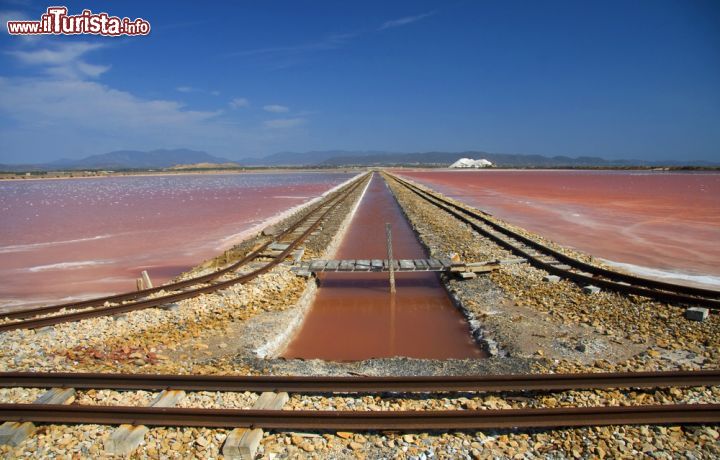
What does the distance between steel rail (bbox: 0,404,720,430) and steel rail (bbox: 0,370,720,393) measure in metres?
0.57

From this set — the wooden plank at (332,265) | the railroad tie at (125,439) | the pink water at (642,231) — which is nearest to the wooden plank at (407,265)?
the wooden plank at (332,265)

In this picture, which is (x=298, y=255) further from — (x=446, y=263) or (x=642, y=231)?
(x=642, y=231)

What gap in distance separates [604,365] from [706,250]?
40.3 ft

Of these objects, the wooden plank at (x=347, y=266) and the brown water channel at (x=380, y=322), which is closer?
the brown water channel at (x=380, y=322)

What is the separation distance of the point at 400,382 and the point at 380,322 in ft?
13.2

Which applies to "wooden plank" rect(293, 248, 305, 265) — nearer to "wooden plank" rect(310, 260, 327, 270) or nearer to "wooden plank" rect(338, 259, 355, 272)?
"wooden plank" rect(310, 260, 327, 270)

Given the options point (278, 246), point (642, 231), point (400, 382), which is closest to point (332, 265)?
point (278, 246)

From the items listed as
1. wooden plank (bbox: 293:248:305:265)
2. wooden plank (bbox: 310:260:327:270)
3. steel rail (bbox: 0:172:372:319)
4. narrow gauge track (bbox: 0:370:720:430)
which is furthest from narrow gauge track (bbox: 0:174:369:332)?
narrow gauge track (bbox: 0:370:720:430)

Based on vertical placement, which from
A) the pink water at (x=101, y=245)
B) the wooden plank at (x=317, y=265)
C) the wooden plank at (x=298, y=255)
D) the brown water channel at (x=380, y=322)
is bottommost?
the brown water channel at (x=380, y=322)

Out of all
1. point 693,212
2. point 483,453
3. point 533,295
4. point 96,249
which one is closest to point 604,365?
point 483,453

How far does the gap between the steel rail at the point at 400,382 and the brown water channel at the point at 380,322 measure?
224 centimetres

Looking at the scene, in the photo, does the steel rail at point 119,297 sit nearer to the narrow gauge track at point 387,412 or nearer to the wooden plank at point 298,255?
the wooden plank at point 298,255

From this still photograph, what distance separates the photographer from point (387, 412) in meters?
4.55

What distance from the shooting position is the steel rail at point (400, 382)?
5.07m
